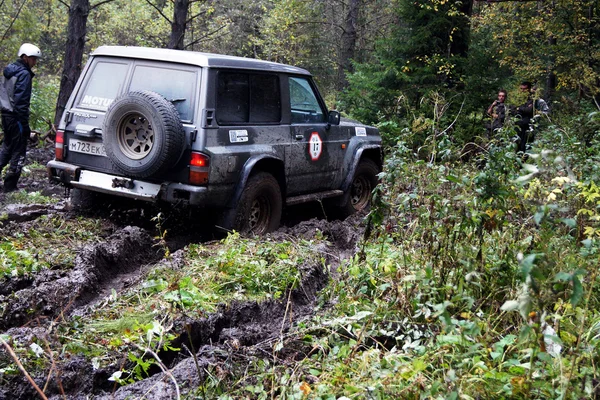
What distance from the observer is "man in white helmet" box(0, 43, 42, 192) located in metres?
9.26

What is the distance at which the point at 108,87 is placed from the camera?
7039 millimetres

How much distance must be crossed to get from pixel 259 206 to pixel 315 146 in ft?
3.99

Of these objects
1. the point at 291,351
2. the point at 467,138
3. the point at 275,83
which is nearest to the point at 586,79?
the point at 467,138

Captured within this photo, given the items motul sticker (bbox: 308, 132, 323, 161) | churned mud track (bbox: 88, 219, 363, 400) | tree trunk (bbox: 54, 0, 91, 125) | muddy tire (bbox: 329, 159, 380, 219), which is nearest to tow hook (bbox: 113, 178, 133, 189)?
churned mud track (bbox: 88, 219, 363, 400)

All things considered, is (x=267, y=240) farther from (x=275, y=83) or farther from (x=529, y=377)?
(x=529, y=377)

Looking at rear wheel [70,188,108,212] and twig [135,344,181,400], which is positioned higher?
rear wheel [70,188,108,212]

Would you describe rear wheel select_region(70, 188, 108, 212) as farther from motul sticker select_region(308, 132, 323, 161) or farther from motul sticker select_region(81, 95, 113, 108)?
motul sticker select_region(308, 132, 323, 161)

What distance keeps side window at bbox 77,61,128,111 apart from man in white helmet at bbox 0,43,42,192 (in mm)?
2654

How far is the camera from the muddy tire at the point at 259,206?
7117mm

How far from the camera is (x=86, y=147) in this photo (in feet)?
22.9

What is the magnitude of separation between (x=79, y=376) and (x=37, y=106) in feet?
38.6

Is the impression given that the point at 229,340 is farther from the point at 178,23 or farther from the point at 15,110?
the point at 178,23

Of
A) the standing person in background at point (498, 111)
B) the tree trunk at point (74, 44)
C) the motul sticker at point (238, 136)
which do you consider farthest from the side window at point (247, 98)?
the tree trunk at point (74, 44)

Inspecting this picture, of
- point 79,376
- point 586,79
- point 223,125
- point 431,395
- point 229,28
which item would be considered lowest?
point 79,376
